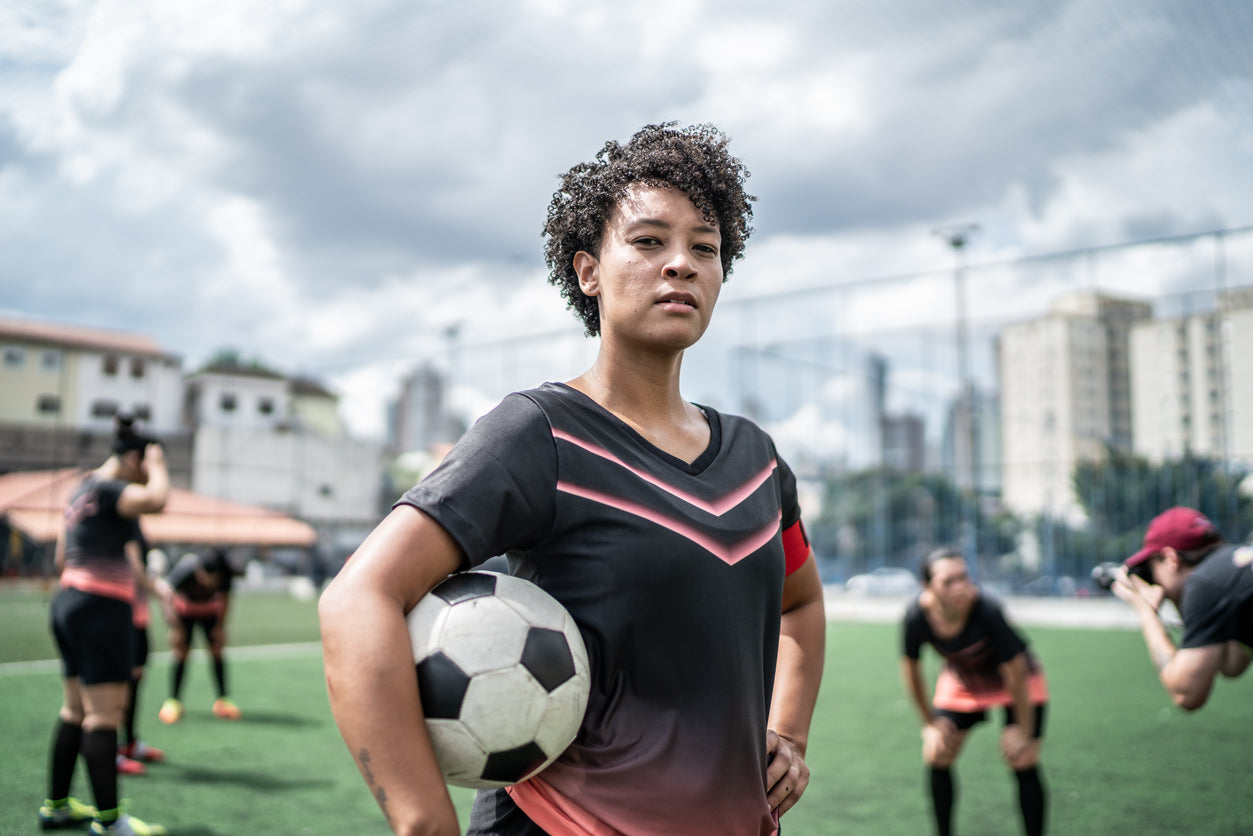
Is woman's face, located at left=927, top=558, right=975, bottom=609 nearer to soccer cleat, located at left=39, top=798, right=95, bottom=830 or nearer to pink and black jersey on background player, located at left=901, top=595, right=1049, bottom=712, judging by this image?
pink and black jersey on background player, located at left=901, top=595, right=1049, bottom=712

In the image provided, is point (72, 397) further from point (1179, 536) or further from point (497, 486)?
point (497, 486)

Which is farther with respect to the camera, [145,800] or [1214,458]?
[1214,458]

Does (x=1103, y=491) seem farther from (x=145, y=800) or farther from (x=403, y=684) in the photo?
(x=403, y=684)

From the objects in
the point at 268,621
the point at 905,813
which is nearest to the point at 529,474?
the point at 905,813

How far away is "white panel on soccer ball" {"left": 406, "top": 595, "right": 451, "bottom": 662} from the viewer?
1.29 metres

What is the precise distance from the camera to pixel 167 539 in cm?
2806

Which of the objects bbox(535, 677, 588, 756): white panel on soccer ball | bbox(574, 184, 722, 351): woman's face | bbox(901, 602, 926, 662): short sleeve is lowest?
bbox(901, 602, 926, 662): short sleeve

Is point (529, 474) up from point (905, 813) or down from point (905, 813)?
up

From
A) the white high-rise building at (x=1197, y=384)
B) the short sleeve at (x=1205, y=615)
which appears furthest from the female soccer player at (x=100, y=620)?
the white high-rise building at (x=1197, y=384)

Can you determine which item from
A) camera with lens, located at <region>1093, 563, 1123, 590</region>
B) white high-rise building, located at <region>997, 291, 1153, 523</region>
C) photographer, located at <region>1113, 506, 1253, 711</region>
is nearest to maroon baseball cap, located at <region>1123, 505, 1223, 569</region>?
photographer, located at <region>1113, 506, 1253, 711</region>

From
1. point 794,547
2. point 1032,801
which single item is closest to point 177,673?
point 1032,801

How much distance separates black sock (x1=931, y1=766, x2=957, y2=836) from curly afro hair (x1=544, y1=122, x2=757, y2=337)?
4534 mm

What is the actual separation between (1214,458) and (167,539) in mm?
27369

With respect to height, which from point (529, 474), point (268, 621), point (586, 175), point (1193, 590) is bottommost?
point (268, 621)
